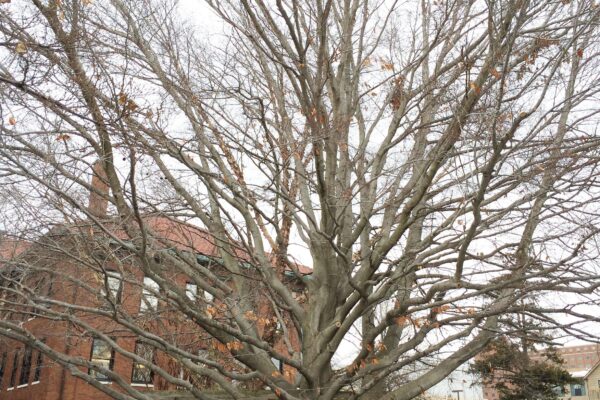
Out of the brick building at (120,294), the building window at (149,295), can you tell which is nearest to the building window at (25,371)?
the brick building at (120,294)

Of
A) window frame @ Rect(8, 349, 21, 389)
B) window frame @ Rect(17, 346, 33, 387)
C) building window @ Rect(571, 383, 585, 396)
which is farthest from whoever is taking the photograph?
building window @ Rect(571, 383, 585, 396)

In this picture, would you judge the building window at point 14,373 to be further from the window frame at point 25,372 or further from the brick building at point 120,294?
the brick building at point 120,294

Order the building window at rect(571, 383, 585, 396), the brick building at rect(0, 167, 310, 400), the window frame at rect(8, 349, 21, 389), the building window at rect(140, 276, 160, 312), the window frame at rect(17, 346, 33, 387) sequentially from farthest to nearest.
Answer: the building window at rect(571, 383, 585, 396) → the window frame at rect(8, 349, 21, 389) → the window frame at rect(17, 346, 33, 387) → the building window at rect(140, 276, 160, 312) → the brick building at rect(0, 167, 310, 400)

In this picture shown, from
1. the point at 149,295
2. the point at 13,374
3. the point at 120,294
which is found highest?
the point at 149,295

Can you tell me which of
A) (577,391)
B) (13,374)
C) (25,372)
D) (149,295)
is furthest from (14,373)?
(577,391)

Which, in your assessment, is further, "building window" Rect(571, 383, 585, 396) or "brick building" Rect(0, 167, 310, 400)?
"building window" Rect(571, 383, 585, 396)

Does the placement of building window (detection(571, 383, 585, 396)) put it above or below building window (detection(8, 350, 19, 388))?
above

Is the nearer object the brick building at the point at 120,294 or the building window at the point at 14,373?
the brick building at the point at 120,294

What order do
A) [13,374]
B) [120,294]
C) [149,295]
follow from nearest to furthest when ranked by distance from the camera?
[120,294], [149,295], [13,374]

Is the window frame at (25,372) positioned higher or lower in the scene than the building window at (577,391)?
lower

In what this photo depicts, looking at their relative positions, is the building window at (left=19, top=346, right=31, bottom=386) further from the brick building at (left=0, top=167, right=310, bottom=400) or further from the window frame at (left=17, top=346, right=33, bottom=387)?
the brick building at (left=0, top=167, right=310, bottom=400)

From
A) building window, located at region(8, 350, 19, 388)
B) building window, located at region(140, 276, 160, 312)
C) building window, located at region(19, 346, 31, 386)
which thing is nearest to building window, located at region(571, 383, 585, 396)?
building window, located at region(19, 346, 31, 386)

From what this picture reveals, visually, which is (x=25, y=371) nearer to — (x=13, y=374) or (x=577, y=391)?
(x=13, y=374)

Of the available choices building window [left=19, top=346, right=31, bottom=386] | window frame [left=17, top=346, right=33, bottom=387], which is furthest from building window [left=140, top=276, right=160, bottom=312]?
building window [left=19, top=346, right=31, bottom=386]
